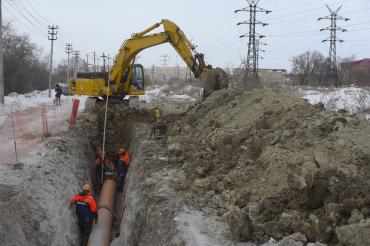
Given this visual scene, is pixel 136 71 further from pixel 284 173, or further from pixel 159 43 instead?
pixel 284 173

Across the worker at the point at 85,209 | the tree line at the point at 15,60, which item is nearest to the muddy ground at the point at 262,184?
the worker at the point at 85,209

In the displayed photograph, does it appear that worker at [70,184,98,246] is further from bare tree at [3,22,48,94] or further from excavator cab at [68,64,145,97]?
bare tree at [3,22,48,94]

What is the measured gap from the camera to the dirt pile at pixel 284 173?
5633mm

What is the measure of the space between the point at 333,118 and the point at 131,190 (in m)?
5.50

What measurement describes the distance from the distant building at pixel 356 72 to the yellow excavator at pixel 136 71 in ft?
119

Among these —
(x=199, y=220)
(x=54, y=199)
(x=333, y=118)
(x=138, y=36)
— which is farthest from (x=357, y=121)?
(x=138, y=36)

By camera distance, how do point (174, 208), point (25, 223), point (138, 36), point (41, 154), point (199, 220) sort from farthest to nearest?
point (138, 36), point (41, 154), point (25, 223), point (174, 208), point (199, 220)

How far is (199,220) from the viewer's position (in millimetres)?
6816

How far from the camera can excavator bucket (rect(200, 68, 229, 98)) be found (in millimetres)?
15894

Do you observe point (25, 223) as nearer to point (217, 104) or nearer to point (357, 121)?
point (357, 121)

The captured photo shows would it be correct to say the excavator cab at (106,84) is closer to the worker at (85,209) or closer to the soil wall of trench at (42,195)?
the soil wall of trench at (42,195)

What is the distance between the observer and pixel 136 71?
20.0m

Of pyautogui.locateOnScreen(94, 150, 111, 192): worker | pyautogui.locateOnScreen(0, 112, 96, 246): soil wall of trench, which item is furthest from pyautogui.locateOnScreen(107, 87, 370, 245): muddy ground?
pyautogui.locateOnScreen(94, 150, 111, 192): worker

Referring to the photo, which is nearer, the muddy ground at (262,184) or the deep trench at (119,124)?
the muddy ground at (262,184)
